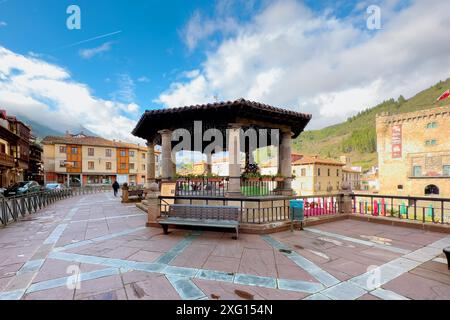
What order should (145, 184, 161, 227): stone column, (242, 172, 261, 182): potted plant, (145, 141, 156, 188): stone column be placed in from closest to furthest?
(145, 184, 161, 227): stone column < (242, 172, 261, 182): potted plant < (145, 141, 156, 188): stone column

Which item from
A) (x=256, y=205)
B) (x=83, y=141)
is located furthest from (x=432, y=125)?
(x=83, y=141)

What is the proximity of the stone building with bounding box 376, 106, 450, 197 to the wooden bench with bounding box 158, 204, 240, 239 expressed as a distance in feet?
138

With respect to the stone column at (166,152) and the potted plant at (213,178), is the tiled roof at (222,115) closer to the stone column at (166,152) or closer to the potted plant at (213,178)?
the stone column at (166,152)

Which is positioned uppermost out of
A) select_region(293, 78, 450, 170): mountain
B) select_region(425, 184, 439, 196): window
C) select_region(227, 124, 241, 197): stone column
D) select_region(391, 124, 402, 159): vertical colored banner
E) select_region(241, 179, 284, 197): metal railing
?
select_region(293, 78, 450, 170): mountain

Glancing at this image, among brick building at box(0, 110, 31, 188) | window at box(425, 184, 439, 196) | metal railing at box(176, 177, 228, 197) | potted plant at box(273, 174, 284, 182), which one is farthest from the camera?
window at box(425, 184, 439, 196)

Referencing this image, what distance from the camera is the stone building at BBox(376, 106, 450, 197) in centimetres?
3191

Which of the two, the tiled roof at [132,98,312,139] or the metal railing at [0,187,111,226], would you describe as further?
the metal railing at [0,187,111,226]

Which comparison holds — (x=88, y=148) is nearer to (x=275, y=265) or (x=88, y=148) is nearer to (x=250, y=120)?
(x=250, y=120)

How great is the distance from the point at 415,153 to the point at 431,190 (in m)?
6.48

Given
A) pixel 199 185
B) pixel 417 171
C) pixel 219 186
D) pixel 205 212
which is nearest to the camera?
pixel 205 212

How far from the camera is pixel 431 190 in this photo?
32.6m

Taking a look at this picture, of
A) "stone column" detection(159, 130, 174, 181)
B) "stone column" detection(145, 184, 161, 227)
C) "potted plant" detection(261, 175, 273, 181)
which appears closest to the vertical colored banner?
"potted plant" detection(261, 175, 273, 181)

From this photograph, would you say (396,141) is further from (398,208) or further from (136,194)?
(136,194)

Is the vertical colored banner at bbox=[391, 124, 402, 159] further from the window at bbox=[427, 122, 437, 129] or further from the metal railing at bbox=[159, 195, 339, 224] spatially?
the metal railing at bbox=[159, 195, 339, 224]
